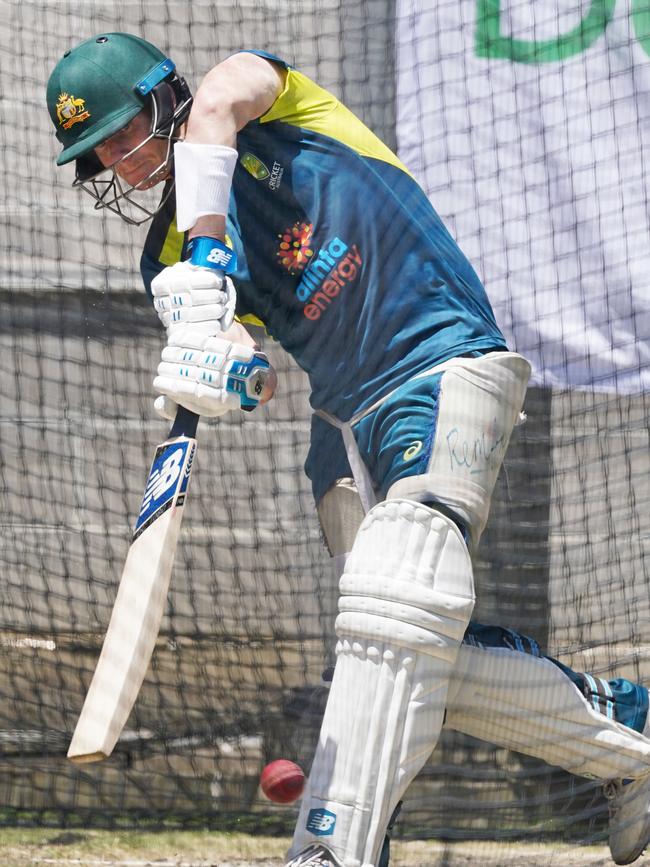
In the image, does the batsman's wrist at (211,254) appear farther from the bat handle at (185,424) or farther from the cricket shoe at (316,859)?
the cricket shoe at (316,859)

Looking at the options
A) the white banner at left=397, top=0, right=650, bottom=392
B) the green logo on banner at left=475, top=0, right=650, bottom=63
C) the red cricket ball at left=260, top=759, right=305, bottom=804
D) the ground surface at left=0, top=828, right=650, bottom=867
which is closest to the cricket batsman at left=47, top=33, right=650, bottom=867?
the red cricket ball at left=260, top=759, right=305, bottom=804

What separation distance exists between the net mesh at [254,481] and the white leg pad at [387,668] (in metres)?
0.90

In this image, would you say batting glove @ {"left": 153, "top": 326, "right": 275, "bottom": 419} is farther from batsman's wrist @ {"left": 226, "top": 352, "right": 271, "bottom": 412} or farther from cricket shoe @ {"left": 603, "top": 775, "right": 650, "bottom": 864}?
cricket shoe @ {"left": 603, "top": 775, "right": 650, "bottom": 864}

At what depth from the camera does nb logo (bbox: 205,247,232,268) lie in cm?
189

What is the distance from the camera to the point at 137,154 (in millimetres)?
2082

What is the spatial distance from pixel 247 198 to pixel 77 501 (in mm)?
1436

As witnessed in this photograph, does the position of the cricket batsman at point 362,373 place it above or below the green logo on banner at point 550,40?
below

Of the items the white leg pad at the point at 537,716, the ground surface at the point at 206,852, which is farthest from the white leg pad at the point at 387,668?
the ground surface at the point at 206,852

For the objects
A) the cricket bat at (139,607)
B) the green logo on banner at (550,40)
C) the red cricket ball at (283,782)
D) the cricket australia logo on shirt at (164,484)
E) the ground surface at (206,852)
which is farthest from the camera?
the green logo on banner at (550,40)

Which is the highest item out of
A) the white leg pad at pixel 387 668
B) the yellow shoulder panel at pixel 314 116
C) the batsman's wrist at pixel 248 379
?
the yellow shoulder panel at pixel 314 116

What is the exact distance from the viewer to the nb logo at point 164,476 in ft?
6.23

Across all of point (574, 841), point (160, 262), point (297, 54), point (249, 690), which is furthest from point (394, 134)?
point (574, 841)

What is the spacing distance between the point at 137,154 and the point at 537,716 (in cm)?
121

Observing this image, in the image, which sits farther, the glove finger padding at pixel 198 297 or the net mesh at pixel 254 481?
the net mesh at pixel 254 481
